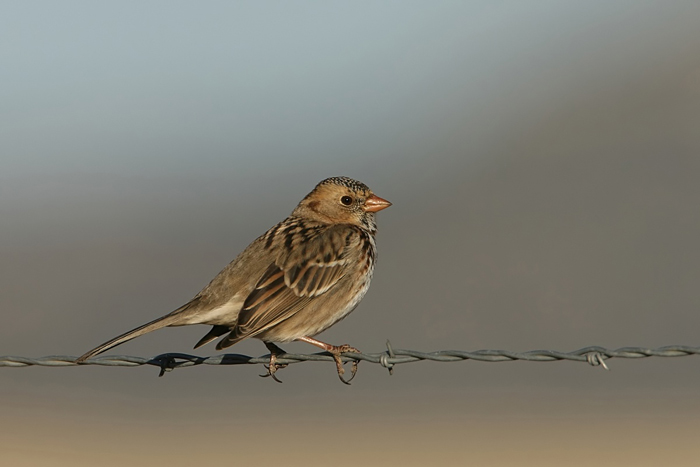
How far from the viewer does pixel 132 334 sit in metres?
7.47

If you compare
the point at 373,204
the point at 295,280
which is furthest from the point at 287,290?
the point at 373,204

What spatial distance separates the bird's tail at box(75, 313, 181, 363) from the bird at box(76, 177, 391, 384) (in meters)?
0.02

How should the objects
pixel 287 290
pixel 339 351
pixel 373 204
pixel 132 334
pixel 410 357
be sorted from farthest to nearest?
pixel 373 204 → pixel 287 290 → pixel 339 351 → pixel 132 334 → pixel 410 357

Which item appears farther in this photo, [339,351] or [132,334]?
[339,351]

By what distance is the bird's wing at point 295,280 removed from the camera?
834 cm

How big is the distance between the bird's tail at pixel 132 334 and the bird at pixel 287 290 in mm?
21

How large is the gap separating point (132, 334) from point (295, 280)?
168 centimetres

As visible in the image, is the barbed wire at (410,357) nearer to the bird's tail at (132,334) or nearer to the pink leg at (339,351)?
the bird's tail at (132,334)

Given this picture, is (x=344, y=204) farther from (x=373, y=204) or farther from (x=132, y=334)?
(x=132, y=334)

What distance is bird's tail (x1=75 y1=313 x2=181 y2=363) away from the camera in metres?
7.17

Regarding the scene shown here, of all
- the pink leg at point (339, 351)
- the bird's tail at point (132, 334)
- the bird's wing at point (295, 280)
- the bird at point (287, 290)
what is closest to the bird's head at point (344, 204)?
the bird at point (287, 290)

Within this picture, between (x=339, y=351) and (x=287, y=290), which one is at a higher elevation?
(x=287, y=290)

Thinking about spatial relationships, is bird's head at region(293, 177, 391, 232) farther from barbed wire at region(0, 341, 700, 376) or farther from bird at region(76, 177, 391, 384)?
barbed wire at region(0, 341, 700, 376)

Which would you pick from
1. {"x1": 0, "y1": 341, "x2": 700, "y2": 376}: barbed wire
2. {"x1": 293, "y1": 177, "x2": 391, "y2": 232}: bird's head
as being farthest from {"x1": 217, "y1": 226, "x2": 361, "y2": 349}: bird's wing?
{"x1": 0, "y1": 341, "x2": 700, "y2": 376}: barbed wire
